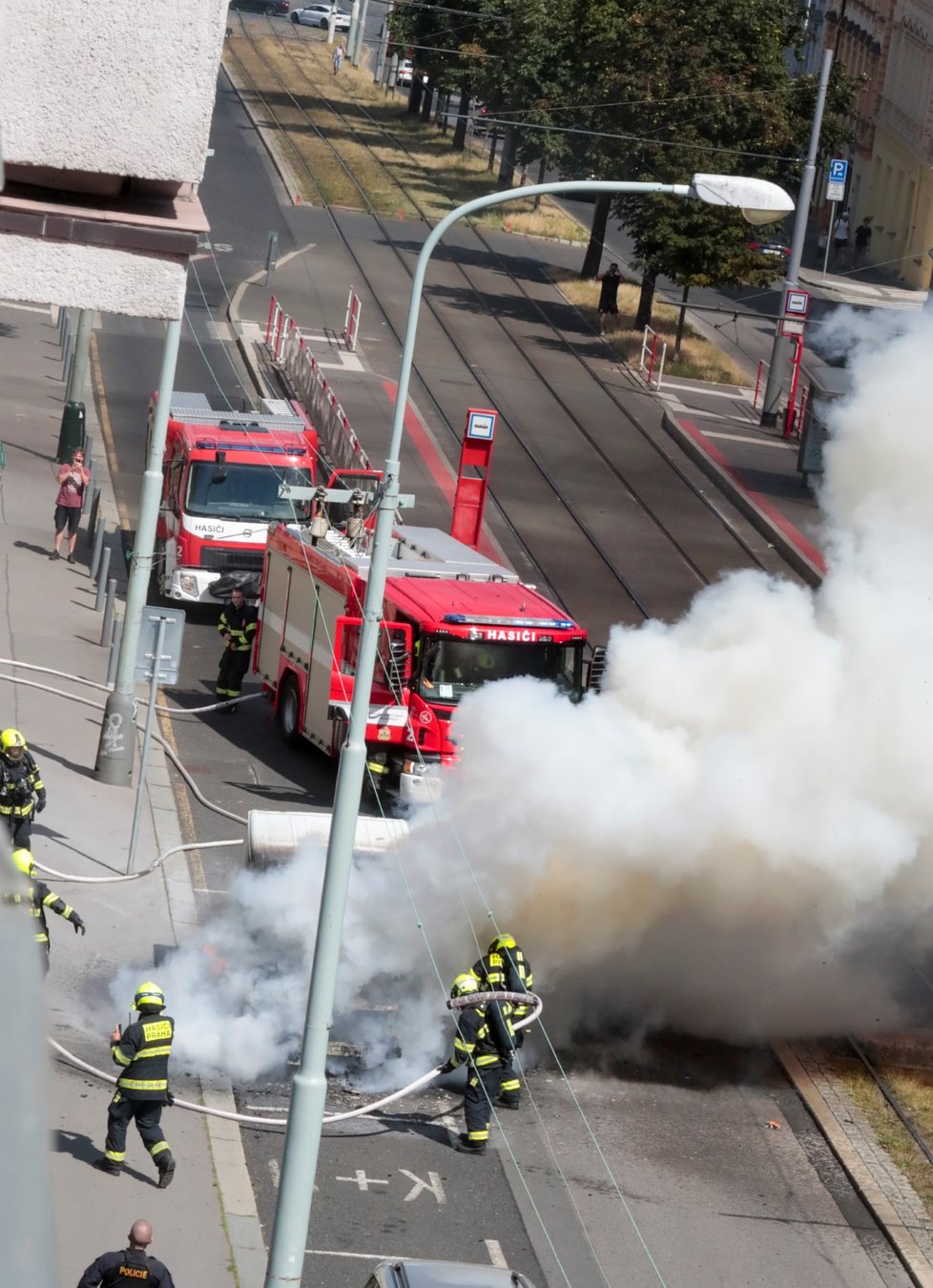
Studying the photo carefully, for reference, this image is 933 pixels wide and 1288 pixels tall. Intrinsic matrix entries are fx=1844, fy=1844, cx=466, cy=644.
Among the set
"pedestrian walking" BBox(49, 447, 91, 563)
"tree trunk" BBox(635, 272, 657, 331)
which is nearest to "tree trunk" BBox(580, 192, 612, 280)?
"tree trunk" BBox(635, 272, 657, 331)

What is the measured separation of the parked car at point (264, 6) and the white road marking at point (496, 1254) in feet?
306

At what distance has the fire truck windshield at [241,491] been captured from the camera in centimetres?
2667

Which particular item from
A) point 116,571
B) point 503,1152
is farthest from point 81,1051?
point 116,571

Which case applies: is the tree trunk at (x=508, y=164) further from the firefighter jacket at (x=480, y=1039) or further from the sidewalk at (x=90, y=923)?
the firefighter jacket at (x=480, y=1039)

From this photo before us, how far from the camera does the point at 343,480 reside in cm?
2911

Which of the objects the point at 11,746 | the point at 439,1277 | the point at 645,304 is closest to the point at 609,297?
the point at 645,304

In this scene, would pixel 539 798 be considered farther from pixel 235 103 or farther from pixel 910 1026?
pixel 235 103

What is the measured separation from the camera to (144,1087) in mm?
11742

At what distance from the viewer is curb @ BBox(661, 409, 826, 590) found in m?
32.3

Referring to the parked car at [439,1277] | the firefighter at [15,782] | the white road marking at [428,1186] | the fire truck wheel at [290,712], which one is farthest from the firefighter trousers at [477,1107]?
the fire truck wheel at [290,712]

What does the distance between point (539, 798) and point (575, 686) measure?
451cm

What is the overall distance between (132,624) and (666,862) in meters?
6.89

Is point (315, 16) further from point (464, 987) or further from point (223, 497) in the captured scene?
point (464, 987)

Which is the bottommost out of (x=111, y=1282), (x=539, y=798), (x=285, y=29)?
(x=111, y=1282)
